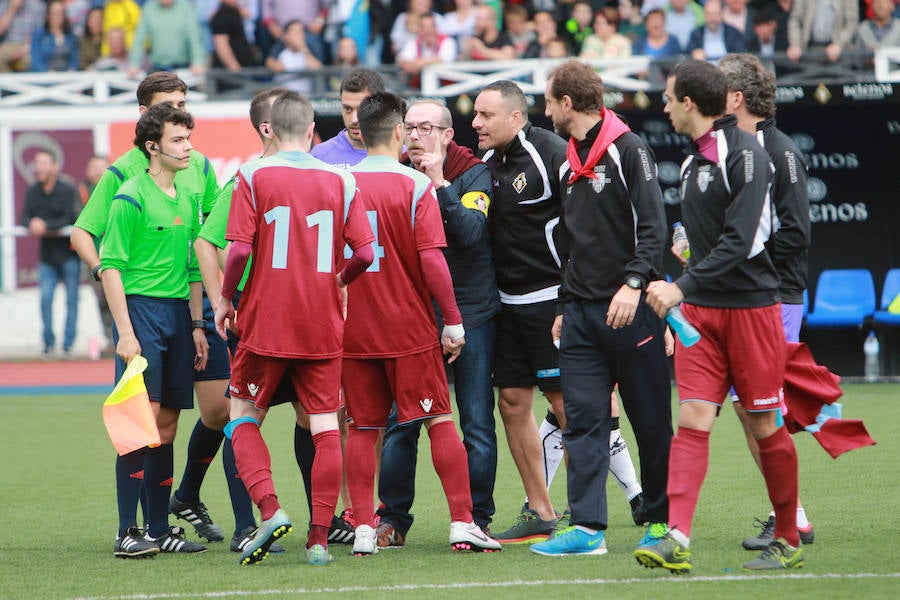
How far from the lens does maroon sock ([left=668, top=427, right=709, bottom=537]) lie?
515 cm

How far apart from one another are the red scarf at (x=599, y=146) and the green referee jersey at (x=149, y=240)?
190 centimetres

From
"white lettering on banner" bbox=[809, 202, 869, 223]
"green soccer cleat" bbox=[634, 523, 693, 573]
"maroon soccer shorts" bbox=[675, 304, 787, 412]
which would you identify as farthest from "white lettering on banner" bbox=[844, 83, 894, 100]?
"green soccer cleat" bbox=[634, 523, 693, 573]

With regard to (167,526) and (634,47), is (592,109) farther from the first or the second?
(634,47)

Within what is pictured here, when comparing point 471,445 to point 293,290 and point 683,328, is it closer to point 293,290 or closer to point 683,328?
point 293,290

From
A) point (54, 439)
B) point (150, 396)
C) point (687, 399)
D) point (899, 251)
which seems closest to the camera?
point (687, 399)

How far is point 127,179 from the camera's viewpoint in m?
6.23

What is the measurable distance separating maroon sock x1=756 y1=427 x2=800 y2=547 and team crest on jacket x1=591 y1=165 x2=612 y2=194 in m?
1.26

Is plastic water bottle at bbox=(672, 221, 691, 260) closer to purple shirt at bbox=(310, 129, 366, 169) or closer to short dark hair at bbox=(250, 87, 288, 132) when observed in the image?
purple shirt at bbox=(310, 129, 366, 169)

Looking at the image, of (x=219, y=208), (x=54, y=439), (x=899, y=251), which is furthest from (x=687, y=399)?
(x=899, y=251)

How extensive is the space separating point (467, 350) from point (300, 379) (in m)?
0.88

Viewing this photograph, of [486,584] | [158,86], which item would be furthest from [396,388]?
[158,86]

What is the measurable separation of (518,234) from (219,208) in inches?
55.7

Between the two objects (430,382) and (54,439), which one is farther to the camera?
(54,439)

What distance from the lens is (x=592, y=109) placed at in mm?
5699
